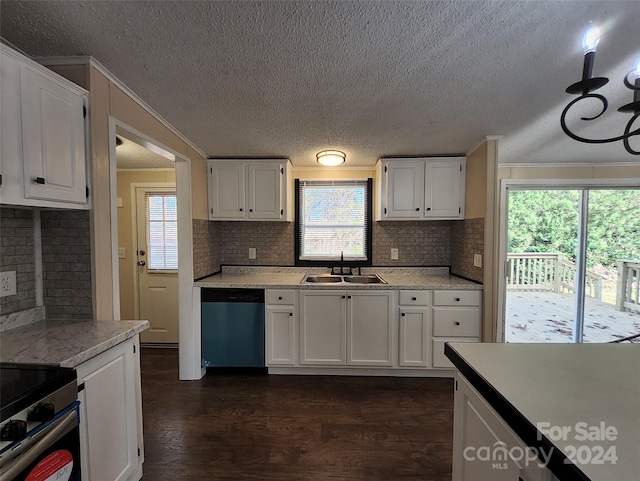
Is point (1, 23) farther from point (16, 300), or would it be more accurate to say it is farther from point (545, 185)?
point (545, 185)

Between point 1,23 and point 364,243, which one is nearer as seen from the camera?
point 1,23

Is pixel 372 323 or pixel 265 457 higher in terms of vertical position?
pixel 372 323

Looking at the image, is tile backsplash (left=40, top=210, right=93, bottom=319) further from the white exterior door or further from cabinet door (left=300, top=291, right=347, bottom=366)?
the white exterior door

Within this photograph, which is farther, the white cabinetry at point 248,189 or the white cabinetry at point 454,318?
the white cabinetry at point 248,189

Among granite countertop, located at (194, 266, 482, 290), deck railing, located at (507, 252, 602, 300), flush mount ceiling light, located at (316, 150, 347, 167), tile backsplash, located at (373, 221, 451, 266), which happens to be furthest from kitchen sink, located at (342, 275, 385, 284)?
deck railing, located at (507, 252, 602, 300)

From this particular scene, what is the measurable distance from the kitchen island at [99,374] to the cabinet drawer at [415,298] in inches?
83.7

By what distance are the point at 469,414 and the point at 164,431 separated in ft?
6.71

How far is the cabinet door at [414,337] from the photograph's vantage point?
255cm

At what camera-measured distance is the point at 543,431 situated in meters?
0.68

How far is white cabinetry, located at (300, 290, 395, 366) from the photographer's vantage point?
101 inches

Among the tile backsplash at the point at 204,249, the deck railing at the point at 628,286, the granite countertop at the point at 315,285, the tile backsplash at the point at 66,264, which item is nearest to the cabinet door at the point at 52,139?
the tile backsplash at the point at 66,264

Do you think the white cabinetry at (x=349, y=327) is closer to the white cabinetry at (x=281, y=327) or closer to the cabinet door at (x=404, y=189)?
the white cabinetry at (x=281, y=327)

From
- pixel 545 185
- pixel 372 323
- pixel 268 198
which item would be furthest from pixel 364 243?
pixel 545 185

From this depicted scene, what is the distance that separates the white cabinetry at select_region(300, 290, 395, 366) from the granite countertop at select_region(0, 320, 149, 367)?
1.50 m
